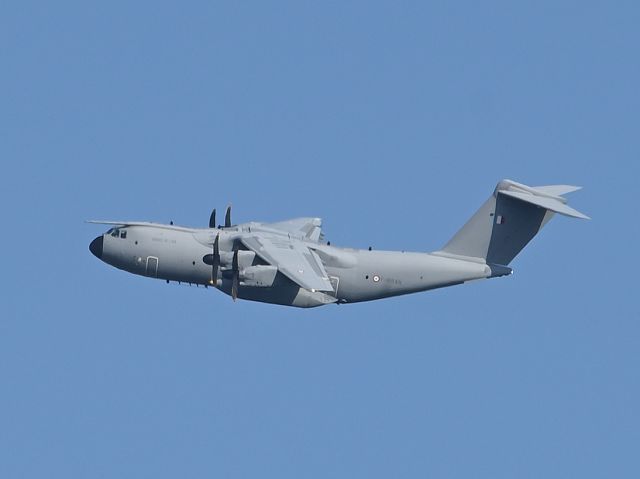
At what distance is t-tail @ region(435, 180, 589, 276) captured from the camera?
48.8 m

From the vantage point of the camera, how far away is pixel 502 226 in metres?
49.1

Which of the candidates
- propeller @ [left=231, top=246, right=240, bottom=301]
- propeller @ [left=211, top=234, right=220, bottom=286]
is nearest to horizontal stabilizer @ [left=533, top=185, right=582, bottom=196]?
propeller @ [left=231, top=246, right=240, bottom=301]

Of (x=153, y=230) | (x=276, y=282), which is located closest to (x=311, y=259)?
(x=276, y=282)

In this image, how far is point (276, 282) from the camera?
154 ft

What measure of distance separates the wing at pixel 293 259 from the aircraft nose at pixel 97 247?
16.9 ft

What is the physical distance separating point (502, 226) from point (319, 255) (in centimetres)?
641

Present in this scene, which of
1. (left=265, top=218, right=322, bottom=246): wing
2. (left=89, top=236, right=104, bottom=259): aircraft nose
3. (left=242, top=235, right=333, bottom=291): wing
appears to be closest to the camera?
(left=242, top=235, right=333, bottom=291): wing

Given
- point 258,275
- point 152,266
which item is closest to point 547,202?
point 258,275

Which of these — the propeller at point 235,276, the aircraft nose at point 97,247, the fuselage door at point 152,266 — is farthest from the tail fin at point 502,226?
the aircraft nose at point 97,247

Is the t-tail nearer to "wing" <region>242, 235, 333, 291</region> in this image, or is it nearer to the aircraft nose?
"wing" <region>242, 235, 333, 291</region>

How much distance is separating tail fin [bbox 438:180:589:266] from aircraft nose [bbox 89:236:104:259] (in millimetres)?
11613

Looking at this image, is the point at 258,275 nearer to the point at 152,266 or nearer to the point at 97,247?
the point at 152,266

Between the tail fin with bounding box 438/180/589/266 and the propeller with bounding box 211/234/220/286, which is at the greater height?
the tail fin with bounding box 438/180/589/266

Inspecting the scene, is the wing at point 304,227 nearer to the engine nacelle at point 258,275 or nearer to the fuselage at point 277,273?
the fuselage at point 277,273
